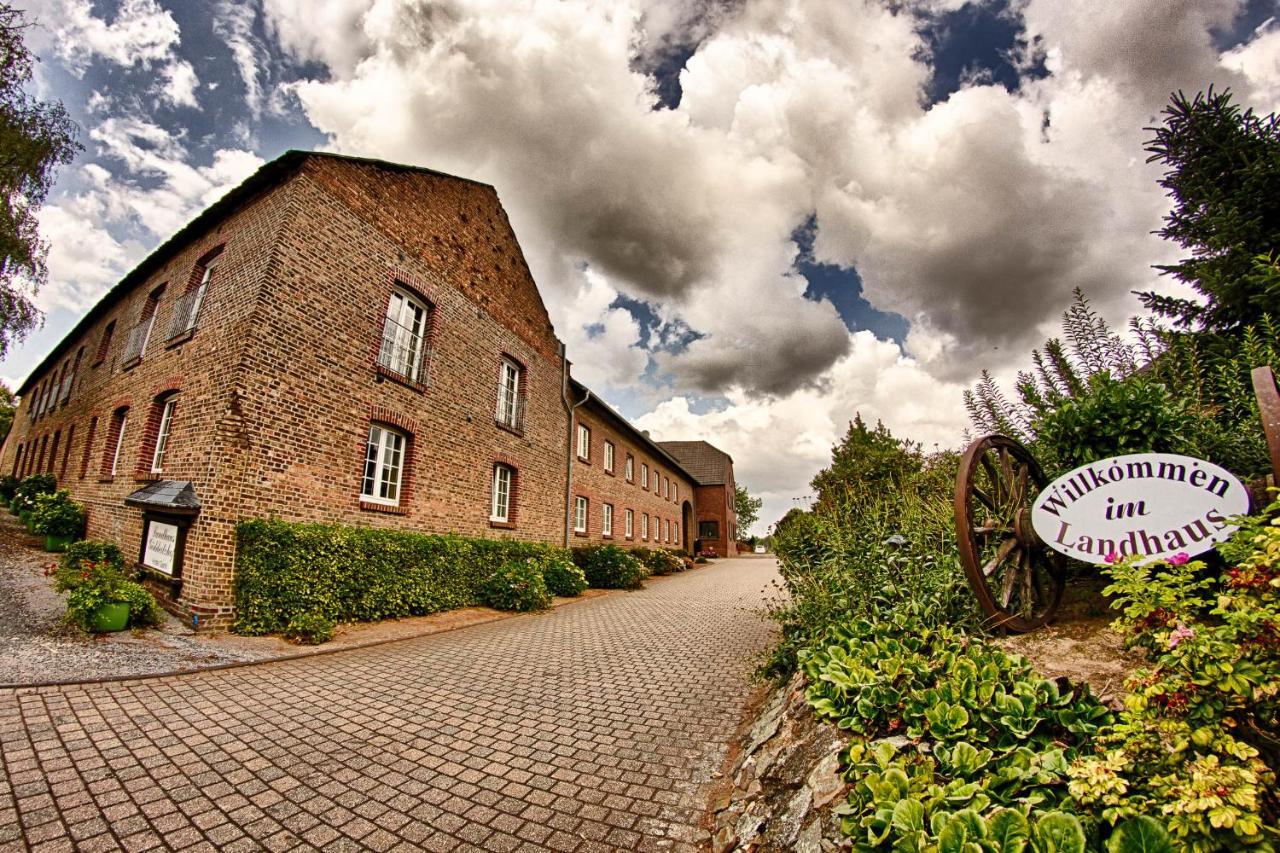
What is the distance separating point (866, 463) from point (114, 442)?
16.3m

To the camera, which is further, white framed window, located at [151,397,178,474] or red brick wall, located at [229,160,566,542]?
white framed window, located at [151,397,178,474]

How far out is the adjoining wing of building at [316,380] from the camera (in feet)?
21.7

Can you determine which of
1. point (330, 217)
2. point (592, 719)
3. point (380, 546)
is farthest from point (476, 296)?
point (592, 719)

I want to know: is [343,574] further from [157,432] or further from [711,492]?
[711,492]

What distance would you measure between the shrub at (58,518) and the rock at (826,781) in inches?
540

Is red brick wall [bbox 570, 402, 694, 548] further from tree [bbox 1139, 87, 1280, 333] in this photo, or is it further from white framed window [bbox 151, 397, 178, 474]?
tree [bbox 1139, 87, 1280, 333]

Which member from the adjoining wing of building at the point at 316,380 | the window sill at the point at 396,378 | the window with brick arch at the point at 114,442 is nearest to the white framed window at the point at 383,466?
the adjoining wing of building at the point at 316,380

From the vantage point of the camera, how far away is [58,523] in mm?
9562

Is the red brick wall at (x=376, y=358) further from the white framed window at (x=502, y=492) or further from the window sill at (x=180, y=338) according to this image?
the window sill at (x=180, y=338)

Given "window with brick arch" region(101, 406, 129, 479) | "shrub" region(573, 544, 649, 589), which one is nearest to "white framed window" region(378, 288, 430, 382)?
"window with brick arch" region(101, 406, 129, 479)

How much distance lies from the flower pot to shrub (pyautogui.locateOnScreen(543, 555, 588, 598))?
6.58 m

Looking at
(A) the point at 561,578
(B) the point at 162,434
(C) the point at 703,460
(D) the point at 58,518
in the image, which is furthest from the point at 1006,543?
(C) the point at 703,460

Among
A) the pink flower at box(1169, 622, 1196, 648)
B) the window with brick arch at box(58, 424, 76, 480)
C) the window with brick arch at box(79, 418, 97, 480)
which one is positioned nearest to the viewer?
the pink flower at box(1169, 622, 1196, 648)

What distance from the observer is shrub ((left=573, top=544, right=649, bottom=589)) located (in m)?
13.6
